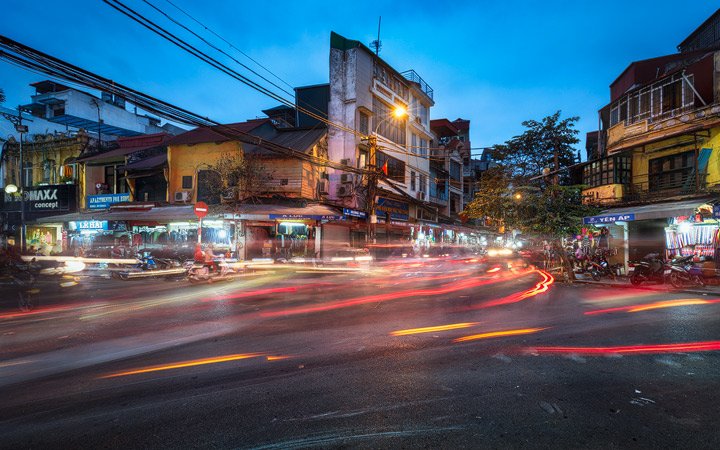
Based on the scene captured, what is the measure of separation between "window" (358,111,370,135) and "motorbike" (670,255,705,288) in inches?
829

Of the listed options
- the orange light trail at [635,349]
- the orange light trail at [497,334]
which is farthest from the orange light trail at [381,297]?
the orange light trail at [635,349]

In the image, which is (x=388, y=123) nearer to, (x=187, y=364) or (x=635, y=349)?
(x=635, y=349)

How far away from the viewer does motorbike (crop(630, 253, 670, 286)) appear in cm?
1415

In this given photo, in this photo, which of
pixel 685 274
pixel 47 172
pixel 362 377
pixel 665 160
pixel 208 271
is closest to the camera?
pixel 362 377

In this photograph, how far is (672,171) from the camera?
1980 cm

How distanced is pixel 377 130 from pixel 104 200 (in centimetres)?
2194

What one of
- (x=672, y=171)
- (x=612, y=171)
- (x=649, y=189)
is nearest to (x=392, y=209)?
(x=612, y=171)

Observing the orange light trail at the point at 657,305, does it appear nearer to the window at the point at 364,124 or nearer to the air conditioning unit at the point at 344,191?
the air conditioning unit at the point at 344,191

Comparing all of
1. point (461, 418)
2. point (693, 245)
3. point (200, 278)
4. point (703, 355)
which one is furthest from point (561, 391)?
point (693, 245)

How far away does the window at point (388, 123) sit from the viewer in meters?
31.1

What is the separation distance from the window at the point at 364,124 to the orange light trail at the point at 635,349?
82.0 ft

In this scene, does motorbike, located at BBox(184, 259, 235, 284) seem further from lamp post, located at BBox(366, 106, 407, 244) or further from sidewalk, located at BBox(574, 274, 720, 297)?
sidewalk, located at BBox(574, 274, 720, 297)

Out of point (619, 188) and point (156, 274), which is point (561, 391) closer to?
point (156, 274)

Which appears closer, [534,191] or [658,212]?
[658,212]
